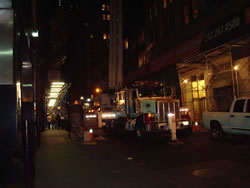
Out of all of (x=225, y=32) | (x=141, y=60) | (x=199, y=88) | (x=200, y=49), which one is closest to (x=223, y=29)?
(x=225, y=32)

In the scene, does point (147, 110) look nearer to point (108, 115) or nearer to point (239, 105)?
point (239, 105)

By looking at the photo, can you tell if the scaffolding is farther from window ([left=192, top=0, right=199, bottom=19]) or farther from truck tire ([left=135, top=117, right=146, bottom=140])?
truck tire ([left=135, top=117, right=146, bottom=140])

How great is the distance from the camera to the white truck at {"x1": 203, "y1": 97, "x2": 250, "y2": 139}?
11.1 m

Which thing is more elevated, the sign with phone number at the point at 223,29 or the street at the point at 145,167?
the sign with phone number at the point at 223,29

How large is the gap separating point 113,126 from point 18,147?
42.0 ft

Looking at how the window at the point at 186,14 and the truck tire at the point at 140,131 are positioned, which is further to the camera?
the window at the point at 186,14

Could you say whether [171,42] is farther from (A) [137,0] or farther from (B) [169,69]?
(A) [137,0]

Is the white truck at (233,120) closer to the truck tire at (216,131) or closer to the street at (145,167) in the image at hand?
the truck tire at (216,131)

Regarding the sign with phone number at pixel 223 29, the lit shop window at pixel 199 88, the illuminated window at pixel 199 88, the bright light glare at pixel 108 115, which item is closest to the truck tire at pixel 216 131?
the sign with phone number at pixel 223 29

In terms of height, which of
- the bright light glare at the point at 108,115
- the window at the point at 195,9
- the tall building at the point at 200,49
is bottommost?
the bright light glare at the point at 108,115

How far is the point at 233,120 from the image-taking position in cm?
1166

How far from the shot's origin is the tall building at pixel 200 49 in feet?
49.3

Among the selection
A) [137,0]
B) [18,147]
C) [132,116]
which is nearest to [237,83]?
[132,116]

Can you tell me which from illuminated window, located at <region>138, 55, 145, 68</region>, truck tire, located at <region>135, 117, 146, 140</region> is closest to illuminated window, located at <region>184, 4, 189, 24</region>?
illuminated window, located at <region>138, 55, 145, 68</region>
